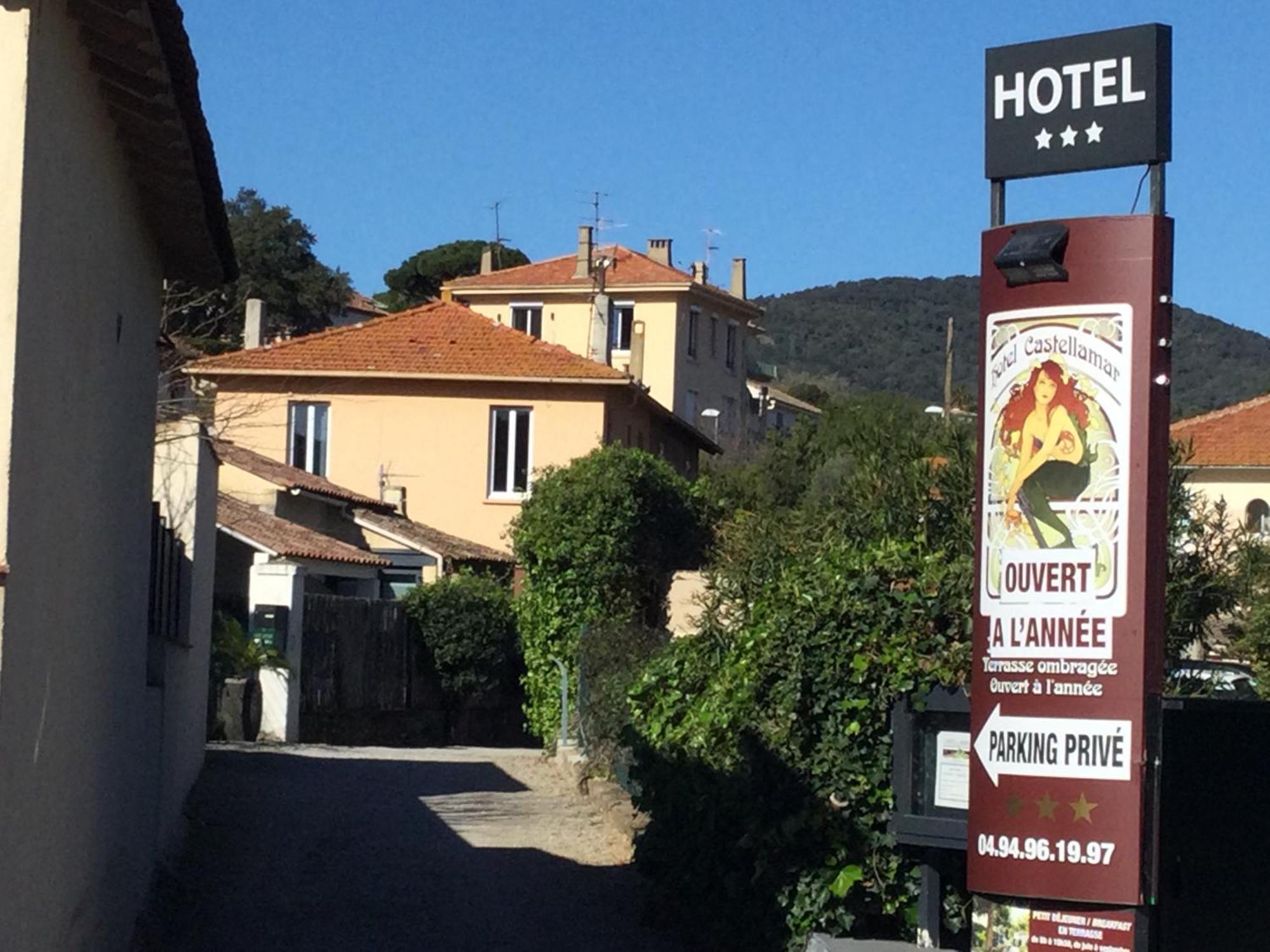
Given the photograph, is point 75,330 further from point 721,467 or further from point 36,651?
point 721,467

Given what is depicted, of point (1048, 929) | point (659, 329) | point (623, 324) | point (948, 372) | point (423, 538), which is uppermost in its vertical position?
point (623, 324)

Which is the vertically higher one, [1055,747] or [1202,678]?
[1202,678]

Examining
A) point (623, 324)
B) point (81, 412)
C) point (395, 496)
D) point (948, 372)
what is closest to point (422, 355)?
point (395, 496)

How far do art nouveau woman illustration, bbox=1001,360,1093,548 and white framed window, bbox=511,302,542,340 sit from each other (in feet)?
173

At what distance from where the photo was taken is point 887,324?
5167 inches

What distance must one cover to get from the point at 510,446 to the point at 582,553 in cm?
1371

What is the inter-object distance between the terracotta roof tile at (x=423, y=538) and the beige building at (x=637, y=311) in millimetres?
22052

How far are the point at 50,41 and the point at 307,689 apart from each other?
66.3 ft

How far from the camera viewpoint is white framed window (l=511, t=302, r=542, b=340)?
60.2 metres

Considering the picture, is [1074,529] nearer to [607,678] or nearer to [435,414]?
[607,678]

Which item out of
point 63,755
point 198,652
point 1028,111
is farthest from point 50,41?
point 198,652

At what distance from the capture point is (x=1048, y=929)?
7719 millimetres

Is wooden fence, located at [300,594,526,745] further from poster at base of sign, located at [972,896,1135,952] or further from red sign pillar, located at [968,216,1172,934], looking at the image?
red sign pillar, located at [968,216,1172,934]

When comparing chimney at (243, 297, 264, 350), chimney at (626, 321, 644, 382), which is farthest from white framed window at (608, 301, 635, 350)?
chimney at (243, 297, 264, 350)
